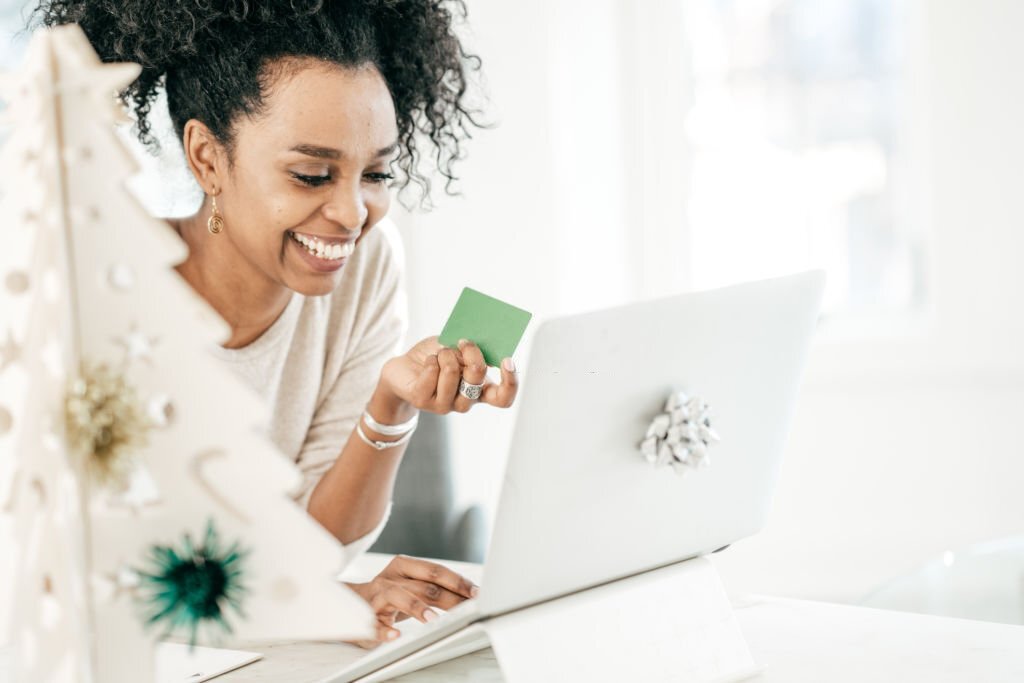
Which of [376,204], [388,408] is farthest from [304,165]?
[388,408]

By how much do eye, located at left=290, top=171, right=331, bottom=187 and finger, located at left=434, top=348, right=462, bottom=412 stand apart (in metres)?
0.31

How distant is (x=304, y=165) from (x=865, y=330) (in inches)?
78.8

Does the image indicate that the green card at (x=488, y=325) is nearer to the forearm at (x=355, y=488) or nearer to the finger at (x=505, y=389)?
the finger at (x=505, y=389)

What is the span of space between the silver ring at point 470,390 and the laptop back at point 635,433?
21 centimetres

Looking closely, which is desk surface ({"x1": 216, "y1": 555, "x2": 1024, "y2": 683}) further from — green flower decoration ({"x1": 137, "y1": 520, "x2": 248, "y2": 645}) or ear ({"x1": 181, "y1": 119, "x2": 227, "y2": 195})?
ear ({"x1": 181, "y1": 119, "x2": 227, "y2": 195})

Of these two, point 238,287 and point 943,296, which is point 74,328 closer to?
point 238,287

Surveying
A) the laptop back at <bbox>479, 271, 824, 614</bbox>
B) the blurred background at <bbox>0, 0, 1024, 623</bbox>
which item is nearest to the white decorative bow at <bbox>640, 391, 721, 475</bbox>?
the laptop back at <bbox>479, 271, 824, 614</bbox>

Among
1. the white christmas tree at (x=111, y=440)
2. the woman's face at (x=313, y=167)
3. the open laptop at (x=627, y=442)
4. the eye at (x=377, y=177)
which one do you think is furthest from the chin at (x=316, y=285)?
the white christmas tree at (x=111, y=440)

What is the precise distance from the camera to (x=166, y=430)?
65cm

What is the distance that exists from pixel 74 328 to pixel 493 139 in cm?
197

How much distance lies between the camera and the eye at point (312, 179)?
1.21 m

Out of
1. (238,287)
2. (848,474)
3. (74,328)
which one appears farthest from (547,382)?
(848,474)

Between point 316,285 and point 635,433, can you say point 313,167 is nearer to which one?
point 316,285

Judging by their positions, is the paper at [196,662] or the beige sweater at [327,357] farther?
the beige sweater at [327,357]
